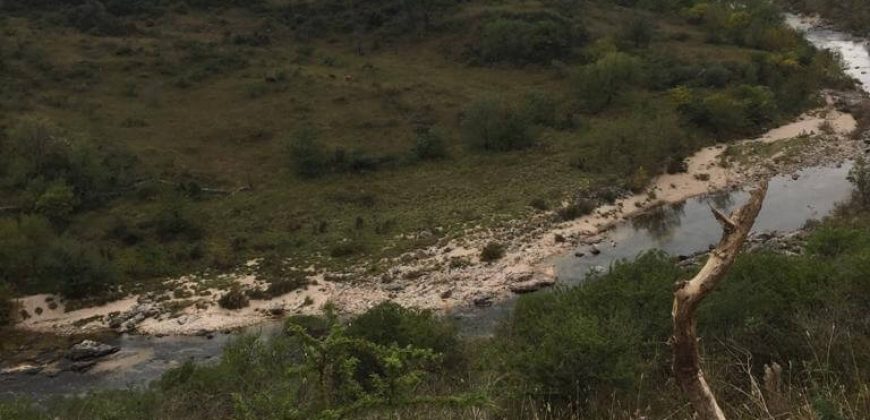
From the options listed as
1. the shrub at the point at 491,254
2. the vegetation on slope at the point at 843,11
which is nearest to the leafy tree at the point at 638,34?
the vegetation on slope at the point at 843,11

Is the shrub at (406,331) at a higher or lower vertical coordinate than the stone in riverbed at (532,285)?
higher

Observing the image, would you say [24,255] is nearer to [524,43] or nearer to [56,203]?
[56,203]

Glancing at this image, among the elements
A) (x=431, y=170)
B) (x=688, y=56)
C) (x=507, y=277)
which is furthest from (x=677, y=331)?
(x=688, y=56)

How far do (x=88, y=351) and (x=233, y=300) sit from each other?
5.69 metres

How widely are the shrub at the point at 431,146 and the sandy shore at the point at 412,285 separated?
10.5m

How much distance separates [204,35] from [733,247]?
69.5 m

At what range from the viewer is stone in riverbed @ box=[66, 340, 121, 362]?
88.1 ft

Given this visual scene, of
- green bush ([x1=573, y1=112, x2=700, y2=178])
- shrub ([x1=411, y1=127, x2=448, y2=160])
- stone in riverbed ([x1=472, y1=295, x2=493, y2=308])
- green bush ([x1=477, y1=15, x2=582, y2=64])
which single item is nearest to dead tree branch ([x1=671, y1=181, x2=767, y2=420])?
stone in riverbed ([x1=472, y1=295, x2=493, y2=308])

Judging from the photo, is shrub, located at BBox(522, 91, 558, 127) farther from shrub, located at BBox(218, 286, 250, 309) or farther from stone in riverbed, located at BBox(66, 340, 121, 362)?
stone in riverbed, located at BBox(66, 340, 121, 362)

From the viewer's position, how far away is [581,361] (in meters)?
12.7

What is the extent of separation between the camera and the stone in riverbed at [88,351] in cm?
2684

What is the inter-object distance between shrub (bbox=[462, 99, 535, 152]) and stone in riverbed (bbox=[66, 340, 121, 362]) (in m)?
25.9

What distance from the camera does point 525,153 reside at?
45.3m

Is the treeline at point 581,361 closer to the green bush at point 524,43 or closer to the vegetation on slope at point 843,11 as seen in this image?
the green bush at point 524,43
